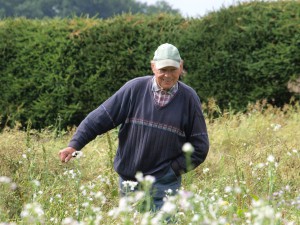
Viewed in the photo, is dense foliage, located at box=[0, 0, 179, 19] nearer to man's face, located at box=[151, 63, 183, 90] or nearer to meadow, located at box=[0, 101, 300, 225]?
meadow, located at box=[0, 101, 300, 225]

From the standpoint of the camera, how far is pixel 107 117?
5094 mm

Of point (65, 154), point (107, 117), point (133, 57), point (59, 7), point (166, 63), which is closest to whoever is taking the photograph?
point (166, 63)

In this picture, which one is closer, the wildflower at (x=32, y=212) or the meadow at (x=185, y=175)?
the wildflower at (x=32, y=212)

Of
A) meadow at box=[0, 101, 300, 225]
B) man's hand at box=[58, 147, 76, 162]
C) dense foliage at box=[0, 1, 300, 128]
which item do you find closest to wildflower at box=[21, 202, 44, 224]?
meadow at box=[0, 101, 300, 225]

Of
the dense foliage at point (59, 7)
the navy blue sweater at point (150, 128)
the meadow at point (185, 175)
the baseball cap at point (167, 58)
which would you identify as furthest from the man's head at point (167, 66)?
the dense foliage at point (59, 7)

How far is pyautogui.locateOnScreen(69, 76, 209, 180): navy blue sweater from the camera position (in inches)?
198

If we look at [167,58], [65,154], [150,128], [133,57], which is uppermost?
[167,58]

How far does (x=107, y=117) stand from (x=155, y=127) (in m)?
0.34

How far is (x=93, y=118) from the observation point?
16.9 feet

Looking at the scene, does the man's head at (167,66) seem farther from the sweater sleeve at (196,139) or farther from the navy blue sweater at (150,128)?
the sweater sleeve at (196,139)

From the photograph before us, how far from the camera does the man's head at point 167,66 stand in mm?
4859

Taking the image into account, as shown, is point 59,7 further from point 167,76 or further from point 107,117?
point 167,76

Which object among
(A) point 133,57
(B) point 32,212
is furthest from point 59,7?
(B) point 32,212

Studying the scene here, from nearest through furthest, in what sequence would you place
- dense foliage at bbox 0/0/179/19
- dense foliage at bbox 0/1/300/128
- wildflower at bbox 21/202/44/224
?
wildflower at bbox 21/202/44/224 < dense foliage at bbox 0/1/300/128 < dense foliage at bbox 0/0/179/19
